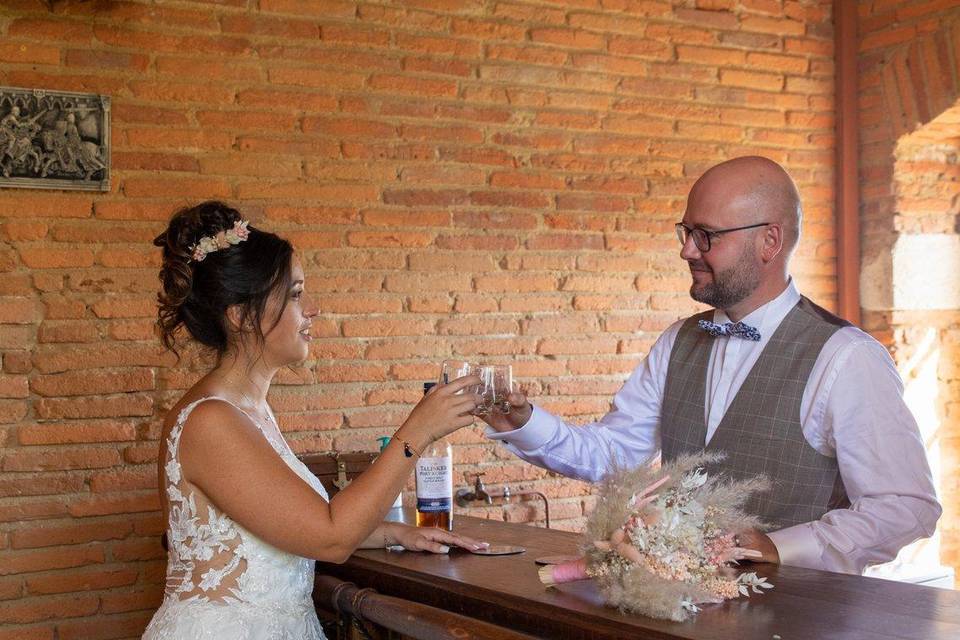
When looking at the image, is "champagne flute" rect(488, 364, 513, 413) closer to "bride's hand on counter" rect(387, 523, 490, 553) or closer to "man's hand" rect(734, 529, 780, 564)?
"bride's hand on counter" rect(387, 523, 490, 553)

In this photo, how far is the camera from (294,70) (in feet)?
14.3

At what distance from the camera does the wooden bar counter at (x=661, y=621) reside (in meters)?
1.91

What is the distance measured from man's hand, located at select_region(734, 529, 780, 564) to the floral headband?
1357 mm

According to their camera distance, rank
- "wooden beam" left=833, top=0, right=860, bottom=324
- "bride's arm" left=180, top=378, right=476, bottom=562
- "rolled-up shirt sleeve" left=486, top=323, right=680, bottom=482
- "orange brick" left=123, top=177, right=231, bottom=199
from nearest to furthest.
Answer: "bride's arm" left=180, top=378, right=476, bottom=562
"rolled-up shirt sleeve" left=486, top=323, right=680, bottom=482
"orange brick" left=123, top=177, right=231, bottom=199
"wooden beam" left=833, top=0, right=860, bottom=324

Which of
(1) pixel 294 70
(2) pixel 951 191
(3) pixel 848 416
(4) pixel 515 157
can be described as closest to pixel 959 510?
(2) pixel 951 191

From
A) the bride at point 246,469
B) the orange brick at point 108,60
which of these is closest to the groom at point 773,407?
the bride at point 246,469

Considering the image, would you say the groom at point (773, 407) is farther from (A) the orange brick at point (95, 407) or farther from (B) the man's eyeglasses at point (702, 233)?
(A) the orange brick at point (95, 407)

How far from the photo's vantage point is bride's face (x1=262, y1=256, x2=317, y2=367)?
9.11 ft

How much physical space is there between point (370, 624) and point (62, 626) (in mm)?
1799

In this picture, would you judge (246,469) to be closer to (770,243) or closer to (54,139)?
(770,243)

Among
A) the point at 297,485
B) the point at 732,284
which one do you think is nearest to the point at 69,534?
the point at 297,485

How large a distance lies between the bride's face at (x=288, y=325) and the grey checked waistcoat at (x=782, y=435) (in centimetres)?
111

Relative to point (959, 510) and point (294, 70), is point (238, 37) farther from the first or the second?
point (959, 510)

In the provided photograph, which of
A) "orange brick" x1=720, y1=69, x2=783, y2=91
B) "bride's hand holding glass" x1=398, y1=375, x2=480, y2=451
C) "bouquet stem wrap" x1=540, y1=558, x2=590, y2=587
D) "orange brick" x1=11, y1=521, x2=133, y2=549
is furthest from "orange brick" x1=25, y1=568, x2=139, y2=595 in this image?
"orange brick" x1=720, y1=69, x2=783, y2=91
